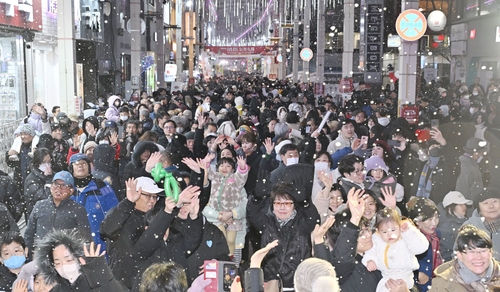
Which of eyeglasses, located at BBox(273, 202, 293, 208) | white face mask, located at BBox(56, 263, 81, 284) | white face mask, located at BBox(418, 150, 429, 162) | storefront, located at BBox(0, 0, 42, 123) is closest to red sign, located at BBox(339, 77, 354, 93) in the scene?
storefront, located at BBox(0, 0, 42, 123)

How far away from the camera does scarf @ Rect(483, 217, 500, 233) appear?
19.7 ft

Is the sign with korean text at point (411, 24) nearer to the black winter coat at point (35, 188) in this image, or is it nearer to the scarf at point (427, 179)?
the scarf at point (427, 179)

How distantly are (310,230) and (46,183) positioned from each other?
11.3 feet

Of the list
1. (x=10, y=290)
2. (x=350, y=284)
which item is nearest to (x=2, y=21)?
(x=10, y=290)

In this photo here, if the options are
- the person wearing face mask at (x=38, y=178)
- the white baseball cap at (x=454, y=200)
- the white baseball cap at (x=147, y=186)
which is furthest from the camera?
the person wearing face mask at (x=38, y=178)

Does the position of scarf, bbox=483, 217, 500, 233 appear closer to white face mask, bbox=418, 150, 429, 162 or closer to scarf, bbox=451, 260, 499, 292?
scarf, bbox=451, 260, 499, 292

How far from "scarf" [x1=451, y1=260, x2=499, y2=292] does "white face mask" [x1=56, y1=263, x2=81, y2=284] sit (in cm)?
248

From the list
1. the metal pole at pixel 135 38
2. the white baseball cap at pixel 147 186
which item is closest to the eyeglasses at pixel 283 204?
the white baseball cap at pixel 147 186

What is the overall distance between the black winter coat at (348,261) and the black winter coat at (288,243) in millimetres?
605

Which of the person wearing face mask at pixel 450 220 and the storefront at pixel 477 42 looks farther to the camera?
the storefront at pixel 477 42

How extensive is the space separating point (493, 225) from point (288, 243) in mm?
1894

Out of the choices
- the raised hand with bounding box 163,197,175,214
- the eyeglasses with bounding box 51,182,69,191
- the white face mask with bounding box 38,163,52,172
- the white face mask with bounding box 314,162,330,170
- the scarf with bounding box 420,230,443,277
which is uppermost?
the raised hand with bounding box 163,197,175,214

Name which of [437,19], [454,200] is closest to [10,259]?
[454,200]

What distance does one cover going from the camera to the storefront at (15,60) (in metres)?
18.6
